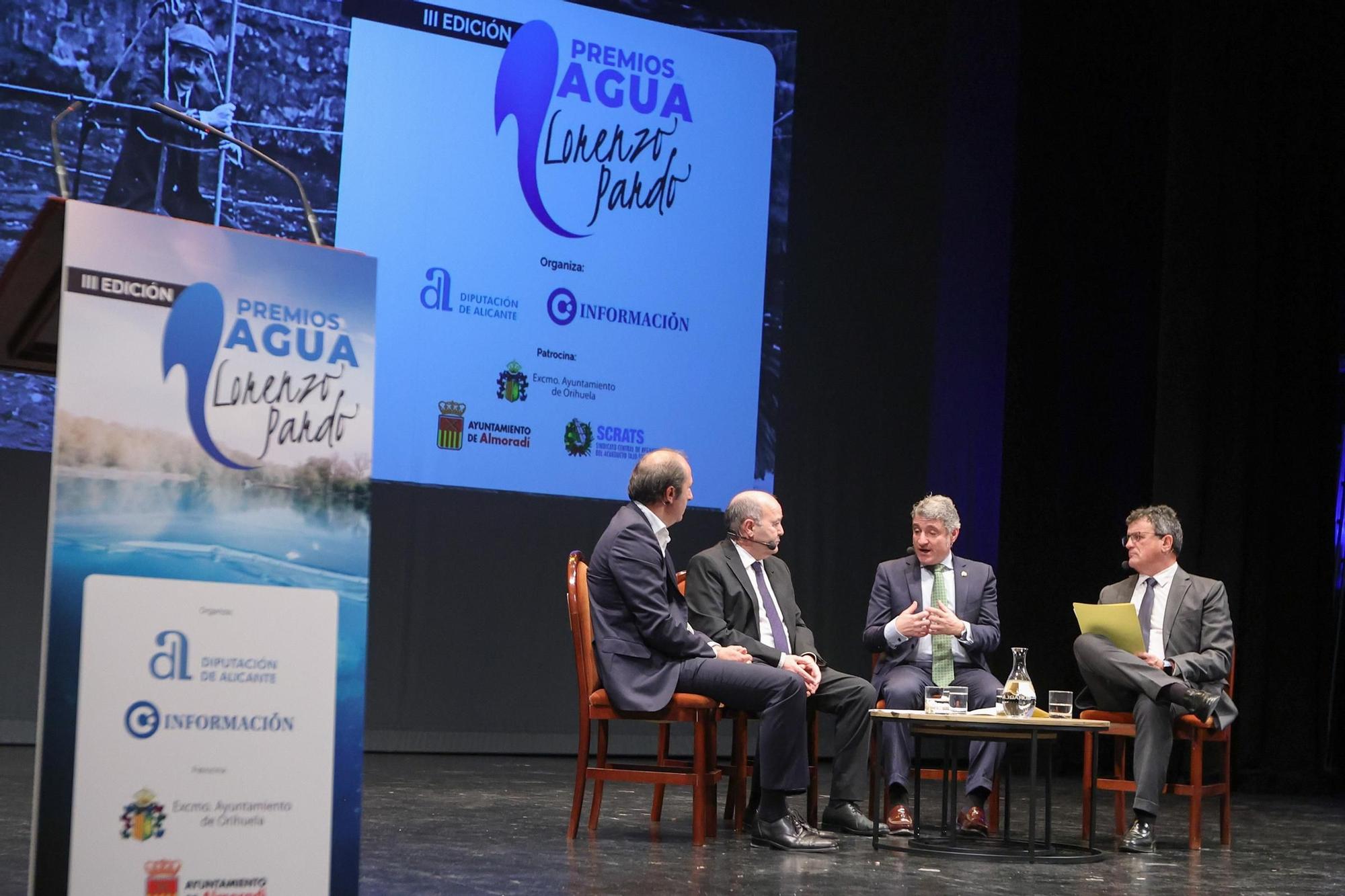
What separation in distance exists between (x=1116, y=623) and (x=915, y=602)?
2.02 ft

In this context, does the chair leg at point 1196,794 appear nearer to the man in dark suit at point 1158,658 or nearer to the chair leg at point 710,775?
the man in dark suit at point 1158,658

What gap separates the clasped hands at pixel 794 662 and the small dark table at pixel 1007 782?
248mm

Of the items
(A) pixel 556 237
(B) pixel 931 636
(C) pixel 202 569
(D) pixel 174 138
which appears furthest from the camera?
(A) pixel 556 237

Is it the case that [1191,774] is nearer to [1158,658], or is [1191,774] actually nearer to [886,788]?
[1158,658]

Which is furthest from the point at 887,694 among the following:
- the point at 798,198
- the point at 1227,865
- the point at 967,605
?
the point at 798,198

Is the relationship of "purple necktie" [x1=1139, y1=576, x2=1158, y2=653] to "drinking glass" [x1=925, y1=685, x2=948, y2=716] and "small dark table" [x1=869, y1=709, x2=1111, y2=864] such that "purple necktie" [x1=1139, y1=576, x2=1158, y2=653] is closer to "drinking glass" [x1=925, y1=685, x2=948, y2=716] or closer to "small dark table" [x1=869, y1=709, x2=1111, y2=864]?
"small dark table" [x1=869, y1=709, x2=1111, y2=864]

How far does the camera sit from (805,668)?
4.24 meters

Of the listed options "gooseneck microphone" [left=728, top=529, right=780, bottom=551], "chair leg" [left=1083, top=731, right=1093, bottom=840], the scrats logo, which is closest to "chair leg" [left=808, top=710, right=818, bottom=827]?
"gooseneck microphone" [left=728, top=529, right=780, bottom=551]

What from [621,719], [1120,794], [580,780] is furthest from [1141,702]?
[580,780]

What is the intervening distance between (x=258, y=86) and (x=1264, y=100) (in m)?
4.39

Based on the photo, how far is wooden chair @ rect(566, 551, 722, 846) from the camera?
12.9ft

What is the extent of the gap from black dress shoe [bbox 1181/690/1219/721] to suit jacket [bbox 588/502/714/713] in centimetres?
145

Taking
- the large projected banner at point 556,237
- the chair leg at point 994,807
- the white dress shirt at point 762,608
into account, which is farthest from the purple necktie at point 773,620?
the large projected banner at point 556,237

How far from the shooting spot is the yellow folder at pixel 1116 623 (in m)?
4.38
